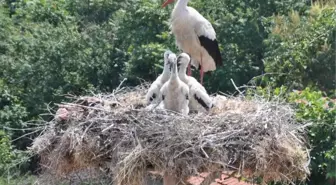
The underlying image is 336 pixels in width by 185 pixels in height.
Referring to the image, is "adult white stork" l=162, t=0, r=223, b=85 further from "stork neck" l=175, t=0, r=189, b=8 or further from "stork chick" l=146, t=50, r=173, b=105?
"stork chick" l=146, t=50, r=173, b=105

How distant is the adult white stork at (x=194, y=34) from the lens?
989cm

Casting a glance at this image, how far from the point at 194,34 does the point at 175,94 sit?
2574mm

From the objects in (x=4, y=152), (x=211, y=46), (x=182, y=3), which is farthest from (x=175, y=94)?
(x=4, y=152)

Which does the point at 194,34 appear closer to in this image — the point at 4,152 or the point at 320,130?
the point at 320,130

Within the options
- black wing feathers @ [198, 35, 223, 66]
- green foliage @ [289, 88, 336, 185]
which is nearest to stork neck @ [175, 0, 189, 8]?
black wing feathers @ [198, 35, 223, 66]

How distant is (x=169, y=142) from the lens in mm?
6730

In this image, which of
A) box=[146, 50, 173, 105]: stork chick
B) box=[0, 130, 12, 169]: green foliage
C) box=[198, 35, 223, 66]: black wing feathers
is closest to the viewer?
box=[146, 50, 173, 105]: stork chick

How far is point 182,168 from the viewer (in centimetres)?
667

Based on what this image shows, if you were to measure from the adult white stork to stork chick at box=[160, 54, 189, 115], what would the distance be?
2047 mm

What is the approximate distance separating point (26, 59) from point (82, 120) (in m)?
8.67

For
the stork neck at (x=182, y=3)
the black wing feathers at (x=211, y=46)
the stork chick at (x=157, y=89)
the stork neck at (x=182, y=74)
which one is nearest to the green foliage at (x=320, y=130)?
the black wing feathers at (x=211, y=46)

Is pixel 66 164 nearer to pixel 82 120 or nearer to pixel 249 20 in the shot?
pixel 82 120

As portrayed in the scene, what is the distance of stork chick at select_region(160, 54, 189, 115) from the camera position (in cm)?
753

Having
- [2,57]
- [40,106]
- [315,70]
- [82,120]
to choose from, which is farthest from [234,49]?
[82,120]
